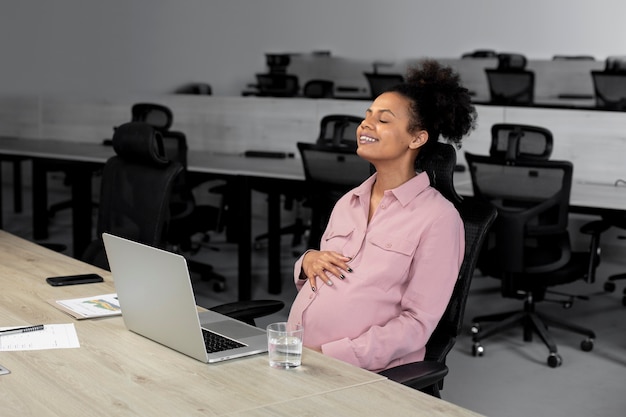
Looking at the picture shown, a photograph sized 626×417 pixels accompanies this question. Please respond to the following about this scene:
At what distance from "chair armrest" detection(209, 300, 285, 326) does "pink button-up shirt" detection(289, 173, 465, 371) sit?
0.36 ft

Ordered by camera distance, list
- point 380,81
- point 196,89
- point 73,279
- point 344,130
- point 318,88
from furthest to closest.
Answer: point 318,88
point 380,81
point 196,89
point 344,130
point 73,279

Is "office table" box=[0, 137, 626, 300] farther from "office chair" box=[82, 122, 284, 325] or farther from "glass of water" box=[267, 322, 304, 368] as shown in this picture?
"glass of water" box=[267, 322, 304, 368]

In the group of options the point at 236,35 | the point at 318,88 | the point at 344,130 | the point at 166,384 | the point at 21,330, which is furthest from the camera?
the point at 318,88

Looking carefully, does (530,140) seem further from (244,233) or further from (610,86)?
(610,86)

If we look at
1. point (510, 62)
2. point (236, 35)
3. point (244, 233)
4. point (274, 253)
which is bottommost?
point (274, 253)

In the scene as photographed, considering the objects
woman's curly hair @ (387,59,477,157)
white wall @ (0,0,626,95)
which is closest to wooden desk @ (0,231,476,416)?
woman's curly hair @ (387,59,477,157)

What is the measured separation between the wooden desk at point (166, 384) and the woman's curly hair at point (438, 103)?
722mm

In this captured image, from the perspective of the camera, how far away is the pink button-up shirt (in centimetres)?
215

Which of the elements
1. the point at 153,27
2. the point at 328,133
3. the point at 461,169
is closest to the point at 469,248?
the point at 461,169

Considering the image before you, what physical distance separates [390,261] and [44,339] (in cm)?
81

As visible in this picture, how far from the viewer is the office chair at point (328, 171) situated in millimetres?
4668

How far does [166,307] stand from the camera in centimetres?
184

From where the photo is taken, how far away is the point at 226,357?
1852 mm

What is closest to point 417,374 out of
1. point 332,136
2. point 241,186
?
point 241,186
